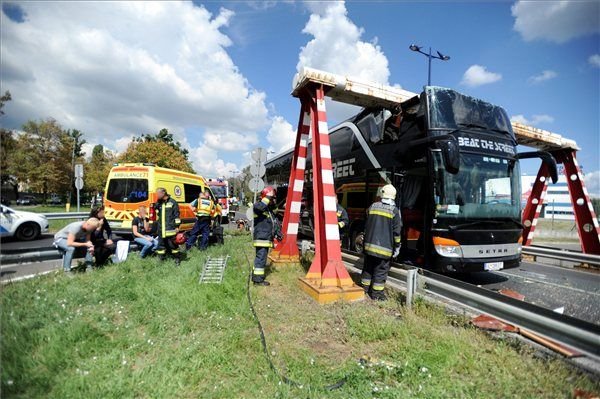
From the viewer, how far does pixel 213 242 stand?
1082 centimetres

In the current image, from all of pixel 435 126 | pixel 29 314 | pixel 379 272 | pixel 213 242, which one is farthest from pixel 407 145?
pixel 213 242

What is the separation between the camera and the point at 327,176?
215 inches

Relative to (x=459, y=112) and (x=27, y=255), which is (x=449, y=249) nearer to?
(x=459, y=112)

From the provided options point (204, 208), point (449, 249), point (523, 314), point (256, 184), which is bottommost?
point (523, 314)

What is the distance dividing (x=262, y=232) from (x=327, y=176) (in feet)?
5.07

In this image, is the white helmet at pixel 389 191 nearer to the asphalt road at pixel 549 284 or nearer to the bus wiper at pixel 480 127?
the bus wiper at pixel 480 127

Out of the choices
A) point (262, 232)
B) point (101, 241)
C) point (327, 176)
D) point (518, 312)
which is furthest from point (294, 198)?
point (518, 312)

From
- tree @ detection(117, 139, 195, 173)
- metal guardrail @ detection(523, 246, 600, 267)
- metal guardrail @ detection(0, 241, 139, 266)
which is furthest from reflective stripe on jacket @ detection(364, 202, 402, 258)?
tree @ detection(117, 139, 195, 173)

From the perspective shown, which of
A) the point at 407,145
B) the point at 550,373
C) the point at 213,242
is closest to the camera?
the point at 550,373

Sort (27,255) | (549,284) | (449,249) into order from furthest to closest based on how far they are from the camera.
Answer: (549,284) < (449,249) < (27,255)

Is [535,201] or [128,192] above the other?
[128,192]

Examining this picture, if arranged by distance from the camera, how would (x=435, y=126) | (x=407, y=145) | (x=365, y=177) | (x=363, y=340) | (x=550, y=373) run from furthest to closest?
(x=365, y=177), (x=407, y=145), (x=435, y=126), (x=363, y=340), (x=550, y=373)

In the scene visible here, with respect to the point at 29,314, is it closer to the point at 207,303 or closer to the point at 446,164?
the point at 207,303

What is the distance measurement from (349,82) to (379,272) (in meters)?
3.57
